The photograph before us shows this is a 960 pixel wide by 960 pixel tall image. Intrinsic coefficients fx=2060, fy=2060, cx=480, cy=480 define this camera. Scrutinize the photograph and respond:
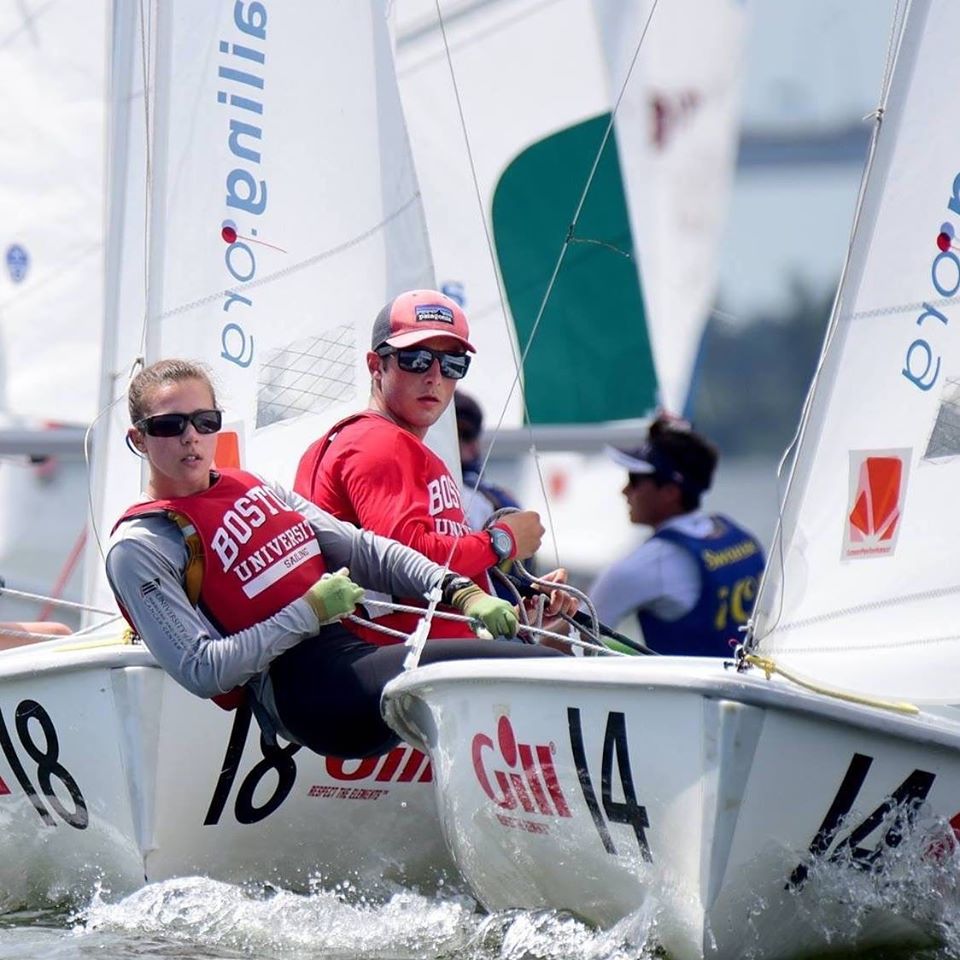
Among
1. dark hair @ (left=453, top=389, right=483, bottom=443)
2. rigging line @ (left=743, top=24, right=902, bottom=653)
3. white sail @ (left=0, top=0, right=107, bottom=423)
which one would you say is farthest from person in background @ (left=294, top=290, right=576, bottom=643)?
white sail @ (left=0, top=0, right=107, bottom=423)

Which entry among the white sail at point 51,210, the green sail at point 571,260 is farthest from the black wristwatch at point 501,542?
the green sail at point 571,260

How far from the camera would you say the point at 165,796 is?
13.8ft

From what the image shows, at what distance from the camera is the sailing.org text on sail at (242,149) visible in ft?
16.8

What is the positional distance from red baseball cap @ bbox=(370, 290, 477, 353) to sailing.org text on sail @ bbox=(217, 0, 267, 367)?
3.28 ft

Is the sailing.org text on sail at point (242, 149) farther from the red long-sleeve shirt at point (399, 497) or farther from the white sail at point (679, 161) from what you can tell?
the white sail at point (679, 161)

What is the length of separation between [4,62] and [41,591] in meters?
3.06

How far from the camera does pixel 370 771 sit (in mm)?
4340

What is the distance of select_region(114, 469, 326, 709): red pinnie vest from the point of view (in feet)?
12.6

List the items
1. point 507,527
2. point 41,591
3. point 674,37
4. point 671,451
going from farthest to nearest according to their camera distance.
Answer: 1. point 41,591
2. point 674,37
3. point 671,451
4. point 507,527

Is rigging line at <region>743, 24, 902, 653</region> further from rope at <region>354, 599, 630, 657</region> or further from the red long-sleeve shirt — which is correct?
the red long-sleeve shirt

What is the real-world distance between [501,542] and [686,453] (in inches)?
69.8

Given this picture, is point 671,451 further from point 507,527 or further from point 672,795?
point 672,795

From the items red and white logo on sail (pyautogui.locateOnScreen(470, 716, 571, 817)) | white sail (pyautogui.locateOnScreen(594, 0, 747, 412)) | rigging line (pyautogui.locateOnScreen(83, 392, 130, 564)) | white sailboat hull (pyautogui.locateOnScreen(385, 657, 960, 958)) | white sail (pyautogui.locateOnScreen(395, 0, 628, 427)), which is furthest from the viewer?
white sail (pyautogui.locateOnScreen(594, 0, 747, 412))

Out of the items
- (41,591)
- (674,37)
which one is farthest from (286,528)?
(41,591)
